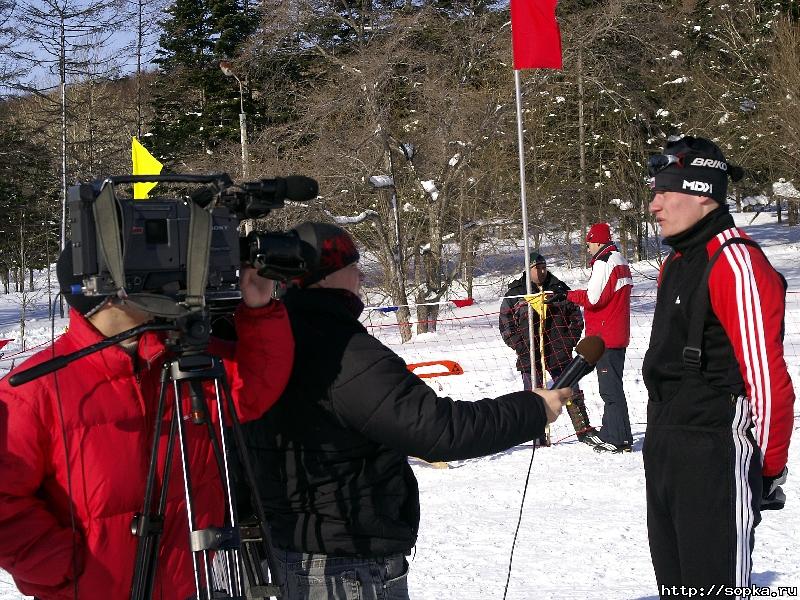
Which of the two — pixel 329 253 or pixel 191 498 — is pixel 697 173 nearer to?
pixel 329 253

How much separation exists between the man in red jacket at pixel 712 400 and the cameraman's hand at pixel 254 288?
5.45 feet

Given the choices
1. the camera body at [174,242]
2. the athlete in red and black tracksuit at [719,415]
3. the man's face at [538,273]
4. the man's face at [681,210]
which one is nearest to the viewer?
the camera body at [174,242]

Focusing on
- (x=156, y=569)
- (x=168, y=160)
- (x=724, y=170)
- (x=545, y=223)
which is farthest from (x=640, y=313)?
(x=156, y=569)

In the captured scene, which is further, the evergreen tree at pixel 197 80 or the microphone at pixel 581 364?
the evergreen tree at pixel 197 80

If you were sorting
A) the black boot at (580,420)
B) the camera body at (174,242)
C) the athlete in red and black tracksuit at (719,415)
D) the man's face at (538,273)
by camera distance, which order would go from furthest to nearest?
1. the man's face at (538,273)
2. the black boot at (580,420)
3. the athlete in red and black tracksuit at (719,415)
4. the camera body at (174,242)

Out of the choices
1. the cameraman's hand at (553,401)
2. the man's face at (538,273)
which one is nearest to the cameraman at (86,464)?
Answer: the cameraman's hand at (553,401)

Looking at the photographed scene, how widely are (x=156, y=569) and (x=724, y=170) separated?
2.51m

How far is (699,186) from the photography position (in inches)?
136

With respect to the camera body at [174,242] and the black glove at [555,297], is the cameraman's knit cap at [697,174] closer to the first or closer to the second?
the camera body at [174,242]

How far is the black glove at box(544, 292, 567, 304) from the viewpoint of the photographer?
8.88 meters

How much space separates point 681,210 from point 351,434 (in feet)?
5.54

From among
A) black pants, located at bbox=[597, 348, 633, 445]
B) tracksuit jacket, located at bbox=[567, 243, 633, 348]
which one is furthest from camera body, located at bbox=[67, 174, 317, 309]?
tracksuit jacket, located at bbox=[567, 243, 633, 348]

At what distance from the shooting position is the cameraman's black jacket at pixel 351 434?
2311 millimetres

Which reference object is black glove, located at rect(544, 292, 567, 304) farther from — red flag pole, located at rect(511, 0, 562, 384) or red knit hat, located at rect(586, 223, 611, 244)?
red knit hat, located at rect(586, 223, 611, 244)
